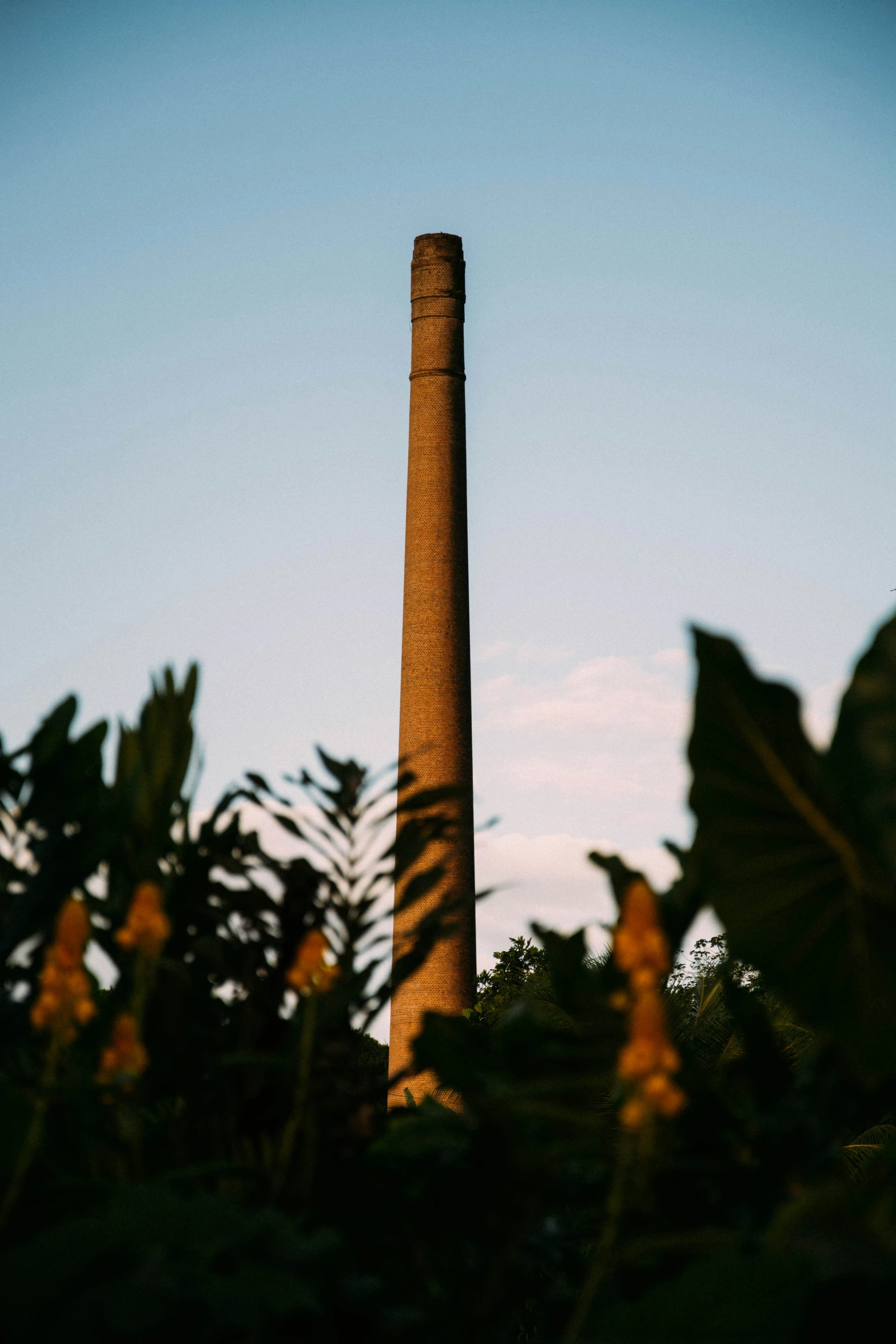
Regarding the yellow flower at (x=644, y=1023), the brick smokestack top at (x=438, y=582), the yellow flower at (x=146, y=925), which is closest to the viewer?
the yellow flower at (x=644, y=1023)

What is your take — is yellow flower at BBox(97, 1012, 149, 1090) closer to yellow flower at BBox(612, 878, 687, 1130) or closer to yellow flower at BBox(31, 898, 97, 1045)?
yellow flower at BBox(31, 898, 97, 1045)

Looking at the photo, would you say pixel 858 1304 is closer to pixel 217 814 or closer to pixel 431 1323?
pixel 431 1323

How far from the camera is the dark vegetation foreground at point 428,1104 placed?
45 cm

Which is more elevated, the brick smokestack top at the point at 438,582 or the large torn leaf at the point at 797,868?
the brick smokestack top at the point at 438,582

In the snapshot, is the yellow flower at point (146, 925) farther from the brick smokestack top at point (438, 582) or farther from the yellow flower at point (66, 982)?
the brick smokestack top at point (438, 582)

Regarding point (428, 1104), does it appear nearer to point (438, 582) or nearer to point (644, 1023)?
point (644, 1023)

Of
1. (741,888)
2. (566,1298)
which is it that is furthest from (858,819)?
(566,1298)

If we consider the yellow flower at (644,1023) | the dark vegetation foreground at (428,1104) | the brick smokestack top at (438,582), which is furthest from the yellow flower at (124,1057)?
the brick smokestack top at (438,582)

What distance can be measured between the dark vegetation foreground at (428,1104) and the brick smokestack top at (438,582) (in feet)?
43.6

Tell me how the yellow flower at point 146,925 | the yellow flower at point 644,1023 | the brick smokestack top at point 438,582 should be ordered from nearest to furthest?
the yellow flower at point 644,1023
the yellow flower at point 146,925
the brick smokestack top at point 438,582

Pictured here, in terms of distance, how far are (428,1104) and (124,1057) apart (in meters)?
0.32

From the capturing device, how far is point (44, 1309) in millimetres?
427

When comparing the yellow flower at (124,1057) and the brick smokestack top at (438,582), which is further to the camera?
the brick smokestack top at (438,582)

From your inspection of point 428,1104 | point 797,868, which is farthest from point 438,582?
point 797,868
